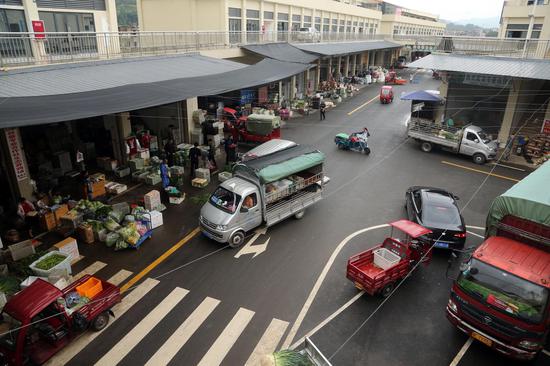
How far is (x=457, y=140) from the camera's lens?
2130 centimetres

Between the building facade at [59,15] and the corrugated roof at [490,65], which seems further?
the corrugated roof at [490,65]

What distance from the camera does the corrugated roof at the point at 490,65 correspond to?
1986 centimetres

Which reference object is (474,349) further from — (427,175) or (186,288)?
(427,175)

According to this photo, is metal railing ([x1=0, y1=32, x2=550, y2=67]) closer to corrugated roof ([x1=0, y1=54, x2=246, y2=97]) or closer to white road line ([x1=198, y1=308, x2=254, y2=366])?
corrugated roof ([x1=0, y1=54, x2=246, y2=97])

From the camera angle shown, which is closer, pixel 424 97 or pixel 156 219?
pixel 156 219

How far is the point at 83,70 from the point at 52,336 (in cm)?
1156

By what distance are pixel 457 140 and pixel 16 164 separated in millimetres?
22131

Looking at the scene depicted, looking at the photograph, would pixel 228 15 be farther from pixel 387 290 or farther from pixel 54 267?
pixel 387 290

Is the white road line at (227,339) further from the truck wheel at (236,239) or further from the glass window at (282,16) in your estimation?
the glass window at (282,16)

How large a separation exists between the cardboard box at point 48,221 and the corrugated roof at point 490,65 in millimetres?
22945

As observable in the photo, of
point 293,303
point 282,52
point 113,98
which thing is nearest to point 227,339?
point 293,303

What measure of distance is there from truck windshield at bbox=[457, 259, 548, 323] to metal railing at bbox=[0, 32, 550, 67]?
16676 millimetres

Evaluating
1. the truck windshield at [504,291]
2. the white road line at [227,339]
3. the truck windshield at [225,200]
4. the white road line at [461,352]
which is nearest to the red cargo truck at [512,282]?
the truck windshield at [504,291]

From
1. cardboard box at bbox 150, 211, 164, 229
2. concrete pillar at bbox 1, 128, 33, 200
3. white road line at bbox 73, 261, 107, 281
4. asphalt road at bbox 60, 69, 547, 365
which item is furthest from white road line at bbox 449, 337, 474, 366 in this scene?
concrete pillar at bbox 1, 128, 33, 200
